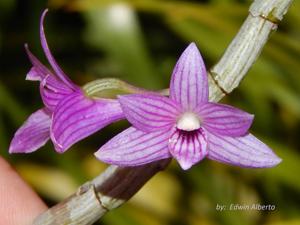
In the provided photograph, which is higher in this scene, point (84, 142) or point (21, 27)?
point (21, 27)

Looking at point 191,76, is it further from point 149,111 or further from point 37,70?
point 37,70

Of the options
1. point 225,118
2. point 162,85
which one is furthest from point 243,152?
point 162,85

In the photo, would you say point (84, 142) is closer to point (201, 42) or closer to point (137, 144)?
point (201, 42)

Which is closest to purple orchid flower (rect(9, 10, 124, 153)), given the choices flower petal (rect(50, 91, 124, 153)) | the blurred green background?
flower petal (rect(50, 91, 124, 153))

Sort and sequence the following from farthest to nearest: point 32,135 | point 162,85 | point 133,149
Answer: point 162,85 → point 32,135 → point 133,149

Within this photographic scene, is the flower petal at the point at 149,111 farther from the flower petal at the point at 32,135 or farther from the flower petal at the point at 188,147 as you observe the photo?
the flower petal at the point at 32,135

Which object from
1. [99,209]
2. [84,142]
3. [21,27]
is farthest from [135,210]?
[99,209]
